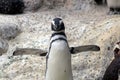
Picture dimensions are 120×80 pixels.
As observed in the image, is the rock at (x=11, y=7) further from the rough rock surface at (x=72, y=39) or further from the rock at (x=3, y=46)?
the rock at (x=3, y=46)

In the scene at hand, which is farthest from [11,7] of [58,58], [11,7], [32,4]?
[58,58]

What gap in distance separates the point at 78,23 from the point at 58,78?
2493mm

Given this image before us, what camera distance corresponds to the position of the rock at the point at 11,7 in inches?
270

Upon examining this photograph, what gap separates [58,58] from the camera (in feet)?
11.3

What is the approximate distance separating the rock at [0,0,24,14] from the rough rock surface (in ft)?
0.92

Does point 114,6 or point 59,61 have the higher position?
point 59,61

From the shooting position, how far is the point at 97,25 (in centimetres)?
549

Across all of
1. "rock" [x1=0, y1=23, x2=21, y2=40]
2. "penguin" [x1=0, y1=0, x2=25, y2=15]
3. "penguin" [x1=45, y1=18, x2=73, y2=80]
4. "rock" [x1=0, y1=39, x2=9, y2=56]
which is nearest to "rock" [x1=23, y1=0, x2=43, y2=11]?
"penguin" [x1=0, y1=0, x2=25, y2=15]

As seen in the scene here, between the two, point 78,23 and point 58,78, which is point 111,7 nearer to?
point 78,23

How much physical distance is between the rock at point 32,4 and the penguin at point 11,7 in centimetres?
12

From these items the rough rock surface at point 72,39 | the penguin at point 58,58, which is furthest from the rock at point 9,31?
the penguin at point 58,58

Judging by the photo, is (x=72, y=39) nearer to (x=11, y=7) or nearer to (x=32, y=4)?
(x=11, y=7)

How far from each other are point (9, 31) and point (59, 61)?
90.5 inches

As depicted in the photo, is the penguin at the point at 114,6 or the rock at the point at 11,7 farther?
the rock at the point at 11,7
